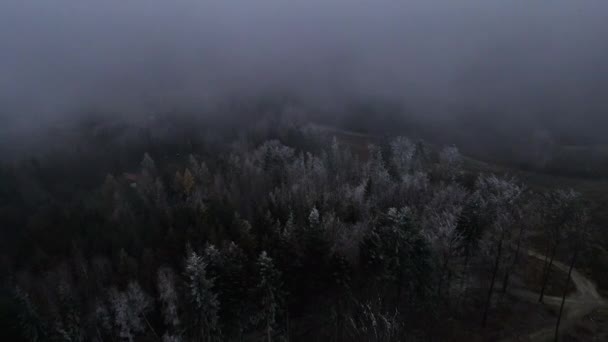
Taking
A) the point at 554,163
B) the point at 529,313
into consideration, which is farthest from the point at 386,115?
the point at 529,313

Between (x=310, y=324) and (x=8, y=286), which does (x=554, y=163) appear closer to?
(x=310, y=324)

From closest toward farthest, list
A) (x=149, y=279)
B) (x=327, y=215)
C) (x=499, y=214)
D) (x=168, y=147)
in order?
(x=499, y=214) < (x=149, y=279) < (x=327, y=215) < (x=168, y=147)

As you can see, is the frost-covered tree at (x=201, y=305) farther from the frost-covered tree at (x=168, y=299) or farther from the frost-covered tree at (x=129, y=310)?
the frost-covered tree at (x=129, y=310)

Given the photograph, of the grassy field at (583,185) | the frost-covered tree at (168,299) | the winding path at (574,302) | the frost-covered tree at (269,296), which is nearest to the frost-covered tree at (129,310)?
the frost-covered tree at (168,299)

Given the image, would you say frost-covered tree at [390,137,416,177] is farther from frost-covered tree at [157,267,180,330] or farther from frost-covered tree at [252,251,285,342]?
frost-covered tree at [157,267,180,330]

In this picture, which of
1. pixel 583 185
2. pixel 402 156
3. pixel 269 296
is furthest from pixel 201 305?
pixel 583 185

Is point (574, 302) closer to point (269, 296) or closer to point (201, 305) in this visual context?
point (269, 296)

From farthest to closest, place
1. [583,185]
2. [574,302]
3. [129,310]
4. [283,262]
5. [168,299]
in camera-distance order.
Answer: [583,185]
[283,262]
[574,302]
[168,299]
[129,310]
